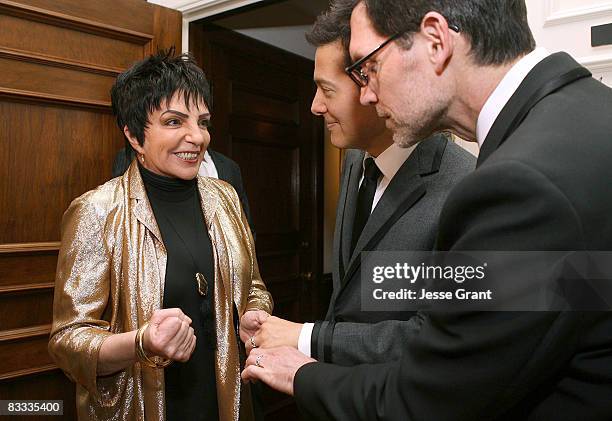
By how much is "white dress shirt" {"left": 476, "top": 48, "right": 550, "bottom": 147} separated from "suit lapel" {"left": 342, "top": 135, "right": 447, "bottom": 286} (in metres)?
0.27

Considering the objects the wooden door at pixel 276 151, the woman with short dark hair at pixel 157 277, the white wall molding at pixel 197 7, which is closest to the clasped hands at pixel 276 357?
the woman with short dark hair at pixel 157 277

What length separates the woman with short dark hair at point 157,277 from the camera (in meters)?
1.32

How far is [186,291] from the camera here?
4.85 feet

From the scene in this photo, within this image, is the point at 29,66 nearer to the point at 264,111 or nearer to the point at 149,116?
the point at 149,116

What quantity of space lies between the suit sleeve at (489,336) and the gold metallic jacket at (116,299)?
2.79 feet

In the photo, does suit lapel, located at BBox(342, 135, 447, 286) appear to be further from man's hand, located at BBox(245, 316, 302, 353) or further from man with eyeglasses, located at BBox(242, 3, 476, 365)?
man's hand, located at BBox(245, 316, 302, 353)

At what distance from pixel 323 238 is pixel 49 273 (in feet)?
6.94

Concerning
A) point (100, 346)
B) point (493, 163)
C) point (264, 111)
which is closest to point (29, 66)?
point (100, 346)

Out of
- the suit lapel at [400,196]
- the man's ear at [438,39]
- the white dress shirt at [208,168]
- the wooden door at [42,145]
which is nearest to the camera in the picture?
the man's ear at [438,39]

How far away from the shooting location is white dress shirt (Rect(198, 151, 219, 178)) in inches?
91.2

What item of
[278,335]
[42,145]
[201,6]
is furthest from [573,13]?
[42,145]

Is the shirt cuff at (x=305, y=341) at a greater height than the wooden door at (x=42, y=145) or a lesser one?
lesser

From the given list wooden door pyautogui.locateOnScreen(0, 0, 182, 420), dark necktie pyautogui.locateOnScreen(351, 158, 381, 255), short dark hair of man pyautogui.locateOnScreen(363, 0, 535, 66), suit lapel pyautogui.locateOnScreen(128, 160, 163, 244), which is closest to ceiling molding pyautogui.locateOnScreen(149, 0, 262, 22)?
wooden door pyautogui.locateOnScreen(0, 0, 182, 420)

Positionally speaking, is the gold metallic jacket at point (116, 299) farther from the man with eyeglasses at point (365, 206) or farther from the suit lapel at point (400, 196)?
the suit lapel at point (400, 196)
